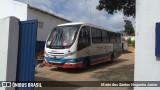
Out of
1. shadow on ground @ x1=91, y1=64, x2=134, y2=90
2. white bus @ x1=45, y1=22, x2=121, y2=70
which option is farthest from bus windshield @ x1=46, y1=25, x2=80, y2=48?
shadow on ground @ x1=91, y1=64, x2=134, y2=90

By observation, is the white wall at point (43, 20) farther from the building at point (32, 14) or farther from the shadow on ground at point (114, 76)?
the shadow on ground at point (114, 76)

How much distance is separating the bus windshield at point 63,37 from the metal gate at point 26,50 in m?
6.63

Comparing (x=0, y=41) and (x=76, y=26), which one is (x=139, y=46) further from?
(x=76, y=26)

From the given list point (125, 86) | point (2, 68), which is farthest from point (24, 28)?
point (125, 86)

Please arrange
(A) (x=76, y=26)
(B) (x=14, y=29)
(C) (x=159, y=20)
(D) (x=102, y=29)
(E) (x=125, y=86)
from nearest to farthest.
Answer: (C) (x=159, y=20) < (B) (x=14, y=29) < (E) (x=125, y=86) < (A) (x=76, y=26) < (D) (x=102, y=29)

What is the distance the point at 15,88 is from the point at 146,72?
3986 mm

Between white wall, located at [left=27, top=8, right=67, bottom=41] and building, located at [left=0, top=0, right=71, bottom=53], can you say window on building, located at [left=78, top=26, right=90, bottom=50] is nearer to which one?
building, located at [left=0, top=0, right=71, bottom=53]

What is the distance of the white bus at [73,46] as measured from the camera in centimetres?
1447

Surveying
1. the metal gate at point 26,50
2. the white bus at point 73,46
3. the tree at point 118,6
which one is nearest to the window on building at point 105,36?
the white bus at point 73,46

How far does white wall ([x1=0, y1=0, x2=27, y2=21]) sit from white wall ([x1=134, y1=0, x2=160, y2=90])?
1679cm

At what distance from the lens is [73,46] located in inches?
568

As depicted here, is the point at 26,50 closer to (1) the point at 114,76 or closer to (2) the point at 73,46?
(1) the point at 114,76

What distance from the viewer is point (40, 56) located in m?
19.2

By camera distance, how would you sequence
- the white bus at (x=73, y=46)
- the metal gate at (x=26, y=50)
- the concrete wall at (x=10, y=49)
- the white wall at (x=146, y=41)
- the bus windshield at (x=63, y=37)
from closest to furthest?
the white wall at (x=146, y=41) < the metal gate at (x=26, y=50) < the concrete wall at (x=10, y=49) < the white bus at (x=73, y=46) < the bus windshield at (x=63, y=37)
